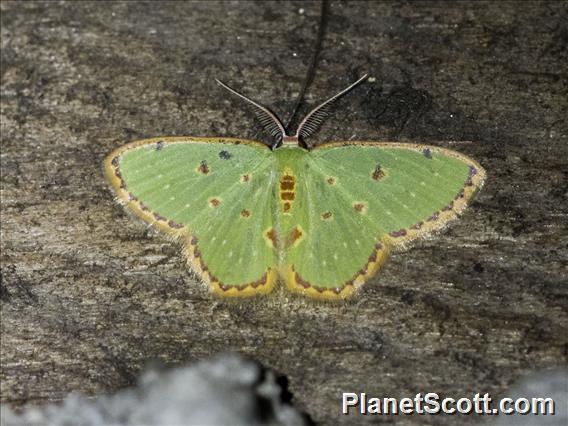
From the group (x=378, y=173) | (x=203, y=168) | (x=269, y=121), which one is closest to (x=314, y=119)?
(x=269, y=121)

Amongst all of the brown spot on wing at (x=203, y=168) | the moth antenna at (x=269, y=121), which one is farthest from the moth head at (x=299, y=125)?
the brown spot on wing at (x=203, y=168)

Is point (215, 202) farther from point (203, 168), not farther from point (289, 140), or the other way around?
point (289, 140)

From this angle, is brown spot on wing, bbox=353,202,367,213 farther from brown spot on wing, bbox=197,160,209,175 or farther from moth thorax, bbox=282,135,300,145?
brown spot on wing, bbox=197,160,209,175

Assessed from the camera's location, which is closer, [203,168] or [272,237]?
[272,237]

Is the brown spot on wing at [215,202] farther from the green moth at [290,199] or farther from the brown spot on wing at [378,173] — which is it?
the brown spot on wing at [378,173]

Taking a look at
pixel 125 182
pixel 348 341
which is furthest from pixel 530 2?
pixel 125 182

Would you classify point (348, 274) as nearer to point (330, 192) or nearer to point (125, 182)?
point (330, 192)
